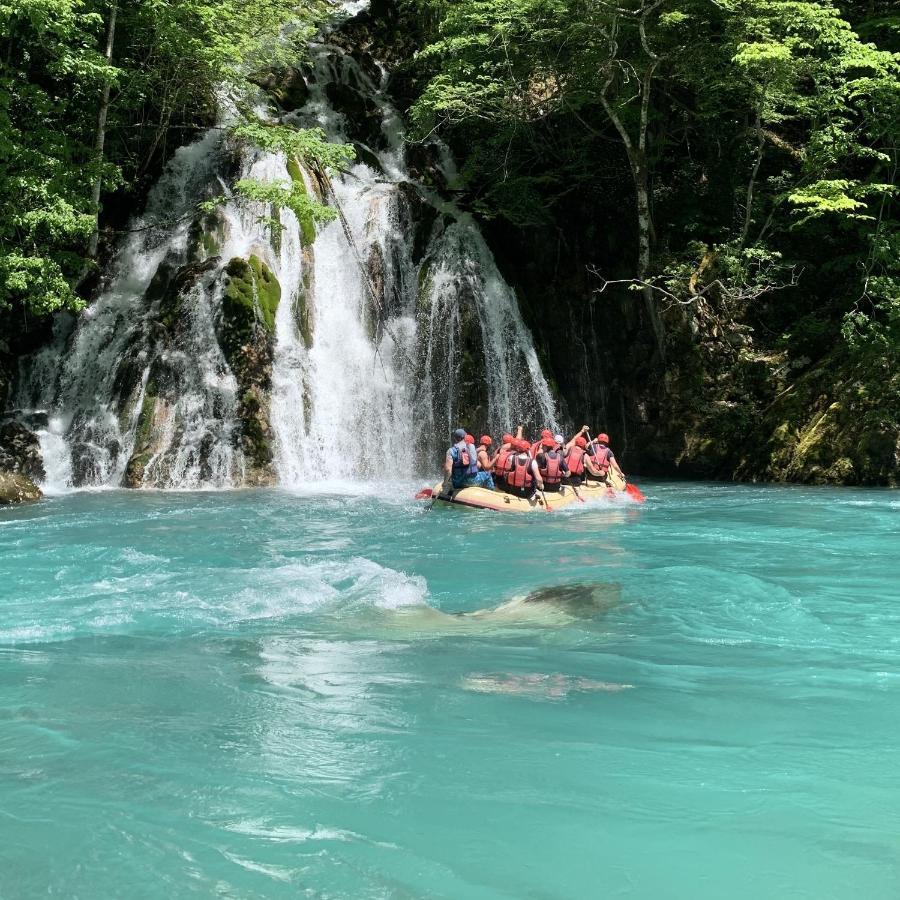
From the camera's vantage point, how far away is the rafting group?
42.5 feet

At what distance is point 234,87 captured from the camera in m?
19.5

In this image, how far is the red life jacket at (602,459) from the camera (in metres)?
14.3

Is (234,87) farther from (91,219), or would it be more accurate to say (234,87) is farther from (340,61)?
(91,219)

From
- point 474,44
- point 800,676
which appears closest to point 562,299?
point 474,44

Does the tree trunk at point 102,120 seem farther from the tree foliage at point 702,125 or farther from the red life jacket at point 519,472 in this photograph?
the red life jacket at point 519,472

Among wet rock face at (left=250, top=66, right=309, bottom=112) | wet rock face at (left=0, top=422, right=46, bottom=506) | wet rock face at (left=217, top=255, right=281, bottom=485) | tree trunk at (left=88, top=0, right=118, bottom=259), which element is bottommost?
wet rock face at (left=0, top=422, right=46, bottom=506)

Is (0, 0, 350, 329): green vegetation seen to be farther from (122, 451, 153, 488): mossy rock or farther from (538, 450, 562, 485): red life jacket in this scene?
(538, 450, 562, 485): red life jacket

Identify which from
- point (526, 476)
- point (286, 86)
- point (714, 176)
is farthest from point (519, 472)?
point (286, 86)

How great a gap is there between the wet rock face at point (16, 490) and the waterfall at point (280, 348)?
4.72 feet

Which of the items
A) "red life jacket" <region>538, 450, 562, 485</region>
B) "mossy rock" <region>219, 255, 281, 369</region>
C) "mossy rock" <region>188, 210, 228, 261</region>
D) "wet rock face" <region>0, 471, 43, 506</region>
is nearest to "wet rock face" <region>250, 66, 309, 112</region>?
"mossy rock" <region>188, 210, 228, 261</region>

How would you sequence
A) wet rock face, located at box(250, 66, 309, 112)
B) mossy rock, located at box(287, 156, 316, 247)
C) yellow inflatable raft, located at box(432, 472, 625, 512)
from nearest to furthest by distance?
yellow inflatable raft, located at box(432, 472, 625, 512)
mossy rock, located at box(287, 156, 316, 247)
wet rock face, located at box(250, 66, 309, 112)

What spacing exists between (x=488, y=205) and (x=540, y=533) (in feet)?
34.7

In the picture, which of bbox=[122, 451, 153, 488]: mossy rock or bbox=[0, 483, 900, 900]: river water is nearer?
bbox=[0, 483, 900, 900]: river water

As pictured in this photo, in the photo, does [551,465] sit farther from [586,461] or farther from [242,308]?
[242,308]
